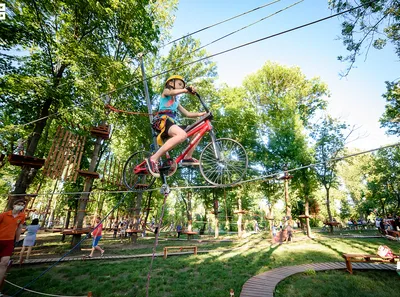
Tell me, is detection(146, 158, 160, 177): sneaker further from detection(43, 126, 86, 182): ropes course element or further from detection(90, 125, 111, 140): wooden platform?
detection(90, 125, 111, 140): wooden platform

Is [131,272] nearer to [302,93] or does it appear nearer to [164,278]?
[164,278]

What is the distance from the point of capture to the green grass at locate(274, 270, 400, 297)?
21.3 feet

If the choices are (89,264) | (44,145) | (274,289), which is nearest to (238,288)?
(274,289)

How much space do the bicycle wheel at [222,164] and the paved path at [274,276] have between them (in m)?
4.09

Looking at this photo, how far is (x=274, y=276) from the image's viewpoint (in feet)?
24.8

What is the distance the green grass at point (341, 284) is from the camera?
21.3 ft

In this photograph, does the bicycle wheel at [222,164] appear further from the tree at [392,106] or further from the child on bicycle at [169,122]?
the tree at [392,106]

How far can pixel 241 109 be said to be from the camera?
23.6m

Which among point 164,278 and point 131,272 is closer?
point 164,278

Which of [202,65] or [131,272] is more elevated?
[202,65]

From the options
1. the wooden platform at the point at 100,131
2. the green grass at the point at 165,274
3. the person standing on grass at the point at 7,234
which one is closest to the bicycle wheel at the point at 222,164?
the green grass at the point at 165,274

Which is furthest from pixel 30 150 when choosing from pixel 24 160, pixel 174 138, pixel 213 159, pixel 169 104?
pixel 213 159

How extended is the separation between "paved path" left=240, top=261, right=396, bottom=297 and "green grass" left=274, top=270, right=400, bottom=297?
7.2 inches

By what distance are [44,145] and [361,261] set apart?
21.0m
